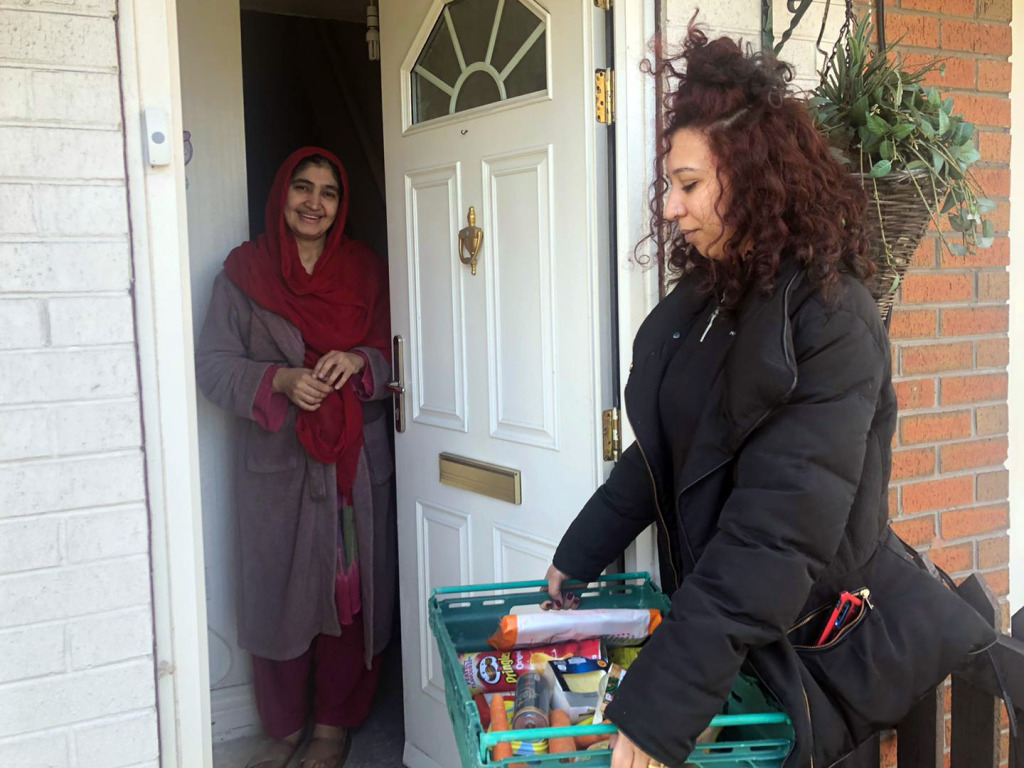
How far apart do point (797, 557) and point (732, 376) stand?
28cm

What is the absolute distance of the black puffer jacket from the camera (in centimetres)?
130

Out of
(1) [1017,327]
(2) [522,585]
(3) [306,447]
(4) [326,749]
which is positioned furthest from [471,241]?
(4) [326,749]

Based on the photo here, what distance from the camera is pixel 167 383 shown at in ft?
6.08

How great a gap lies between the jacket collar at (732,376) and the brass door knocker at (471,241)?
3.21 ft

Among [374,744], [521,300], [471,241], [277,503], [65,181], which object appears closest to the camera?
[65,181]

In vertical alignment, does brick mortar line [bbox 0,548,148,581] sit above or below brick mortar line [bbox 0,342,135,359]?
below

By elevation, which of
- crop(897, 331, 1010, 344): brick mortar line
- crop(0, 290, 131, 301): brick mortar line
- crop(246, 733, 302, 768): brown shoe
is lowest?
crop(246, 733, 302, 768): brown shoe

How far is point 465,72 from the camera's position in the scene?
8.34 feet

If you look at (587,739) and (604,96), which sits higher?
(604,96)

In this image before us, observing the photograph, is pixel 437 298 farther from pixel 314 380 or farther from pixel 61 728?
pixel 61 728

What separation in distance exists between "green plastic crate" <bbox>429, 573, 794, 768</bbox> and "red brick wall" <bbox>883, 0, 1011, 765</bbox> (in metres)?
1.00

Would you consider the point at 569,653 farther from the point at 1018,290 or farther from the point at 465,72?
the point at 1018,290

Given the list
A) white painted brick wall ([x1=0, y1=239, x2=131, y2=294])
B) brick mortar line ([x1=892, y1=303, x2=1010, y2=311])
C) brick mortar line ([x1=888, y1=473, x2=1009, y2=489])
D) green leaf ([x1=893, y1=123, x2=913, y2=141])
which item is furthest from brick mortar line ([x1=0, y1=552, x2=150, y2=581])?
brick mortar line ([x1=892, y1=303, x2=1010, y2=311])

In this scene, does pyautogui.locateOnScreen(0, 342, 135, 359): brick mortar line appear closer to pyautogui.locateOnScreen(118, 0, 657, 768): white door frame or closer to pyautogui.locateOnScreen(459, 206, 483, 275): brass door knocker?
pyautogui.locateOnScreen(118, 0, 657, 768): white door frame
